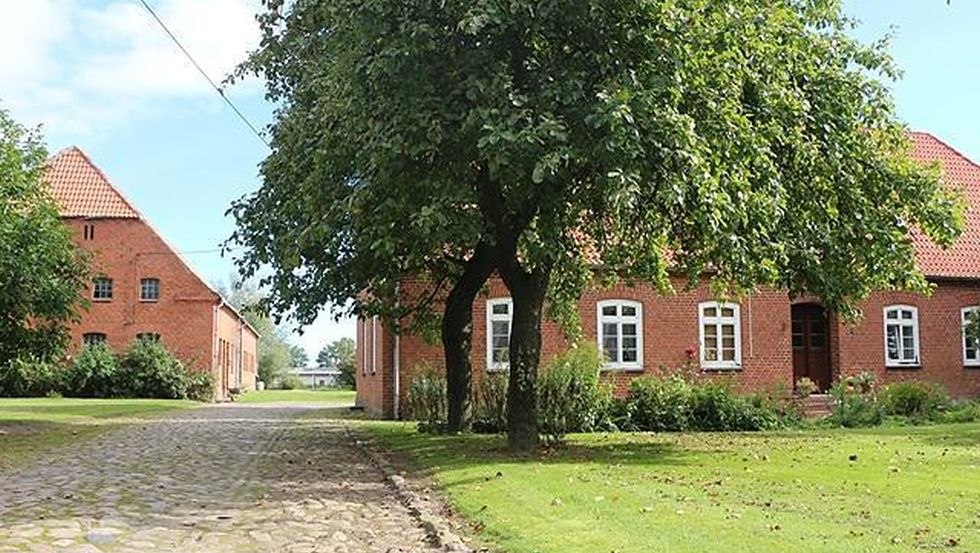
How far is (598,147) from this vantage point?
12.8 meters

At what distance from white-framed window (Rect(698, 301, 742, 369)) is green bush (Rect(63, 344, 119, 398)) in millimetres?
26815

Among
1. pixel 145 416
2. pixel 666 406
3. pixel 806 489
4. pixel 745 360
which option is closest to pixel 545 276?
pixel 806 489

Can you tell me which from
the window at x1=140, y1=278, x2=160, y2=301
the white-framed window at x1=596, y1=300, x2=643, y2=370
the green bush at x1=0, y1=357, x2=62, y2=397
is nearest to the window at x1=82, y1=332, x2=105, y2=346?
the window at x1=140, y1=278, x2=160, y2=301

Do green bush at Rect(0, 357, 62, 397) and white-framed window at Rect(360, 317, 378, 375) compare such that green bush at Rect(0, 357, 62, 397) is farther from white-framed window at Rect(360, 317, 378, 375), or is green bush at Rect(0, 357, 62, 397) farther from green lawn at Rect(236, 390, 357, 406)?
white-framed window at Rect(360, 317, 378, 375)

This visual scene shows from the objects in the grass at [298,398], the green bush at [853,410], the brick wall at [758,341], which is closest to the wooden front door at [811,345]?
the brick wall at [758,341]

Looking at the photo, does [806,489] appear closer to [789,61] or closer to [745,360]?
[789,61]

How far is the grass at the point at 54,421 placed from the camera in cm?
1927

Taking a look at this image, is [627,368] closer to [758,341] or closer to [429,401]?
[758,341]

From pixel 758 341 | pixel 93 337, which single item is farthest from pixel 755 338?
pixel 93 337

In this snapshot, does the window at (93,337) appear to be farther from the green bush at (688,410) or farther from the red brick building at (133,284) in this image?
the green bush at (688,410)

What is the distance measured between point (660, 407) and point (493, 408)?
4.52m

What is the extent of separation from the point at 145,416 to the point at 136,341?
55.8 feet

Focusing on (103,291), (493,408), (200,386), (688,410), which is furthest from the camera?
(103,291)

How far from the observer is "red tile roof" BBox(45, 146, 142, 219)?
158 feet
